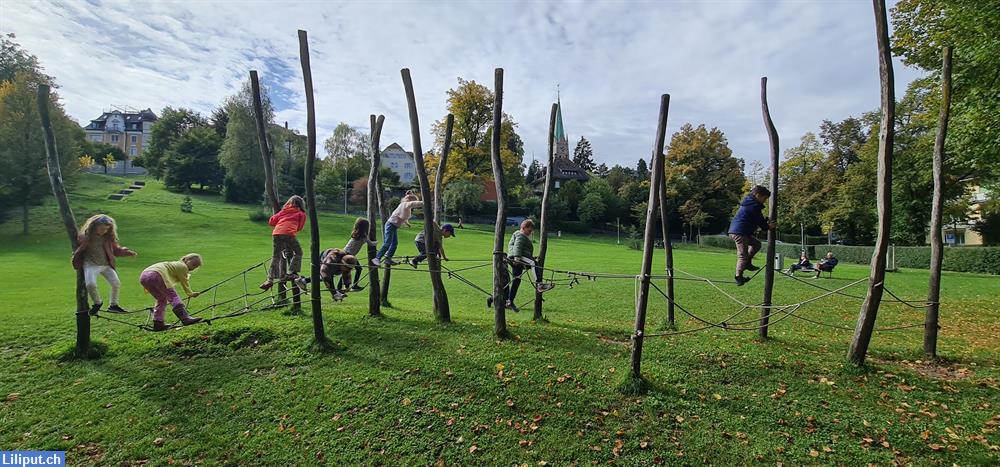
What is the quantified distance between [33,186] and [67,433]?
114 feet

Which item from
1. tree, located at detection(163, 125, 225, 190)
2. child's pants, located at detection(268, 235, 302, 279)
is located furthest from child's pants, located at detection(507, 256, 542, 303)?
tree, located at detection(163, 125, 225, 190)

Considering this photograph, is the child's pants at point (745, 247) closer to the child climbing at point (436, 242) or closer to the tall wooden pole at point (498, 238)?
the tall wooden pole at point (498, 238)

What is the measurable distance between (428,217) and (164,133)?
70067 mm

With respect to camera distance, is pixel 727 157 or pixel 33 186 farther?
pixel 727 157

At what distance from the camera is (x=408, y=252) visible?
2739cm

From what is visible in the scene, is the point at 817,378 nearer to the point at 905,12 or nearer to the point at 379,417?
the point at 379,417

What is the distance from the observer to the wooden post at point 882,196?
6.20 m

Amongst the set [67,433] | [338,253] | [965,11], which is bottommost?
[67,433]

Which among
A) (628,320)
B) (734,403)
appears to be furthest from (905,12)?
(734,403)

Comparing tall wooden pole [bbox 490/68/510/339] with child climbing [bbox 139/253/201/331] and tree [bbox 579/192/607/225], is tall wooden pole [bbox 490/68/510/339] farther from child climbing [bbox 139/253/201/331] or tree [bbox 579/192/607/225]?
tree [bbox 579/192/607/225]

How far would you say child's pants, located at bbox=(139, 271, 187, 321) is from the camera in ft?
21.9

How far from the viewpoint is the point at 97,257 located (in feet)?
22.3

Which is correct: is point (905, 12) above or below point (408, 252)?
above

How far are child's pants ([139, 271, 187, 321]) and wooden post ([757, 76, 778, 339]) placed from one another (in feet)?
31.5
